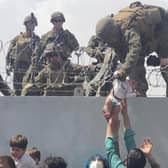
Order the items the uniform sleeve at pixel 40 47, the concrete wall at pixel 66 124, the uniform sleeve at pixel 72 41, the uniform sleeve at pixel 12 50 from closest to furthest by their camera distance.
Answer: the concrete wall at pixel 66 124
the uniform sleeve at pixel 40 47
the uniform sleeve at pixel 72 41
the uniform sleeve at pixel 12 50

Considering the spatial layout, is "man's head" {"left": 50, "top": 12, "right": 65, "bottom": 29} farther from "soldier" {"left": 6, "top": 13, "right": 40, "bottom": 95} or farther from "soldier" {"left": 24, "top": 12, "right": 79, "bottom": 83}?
"soldier" {"left": 6, "top": 13, "right": 40, "bottom": 95}

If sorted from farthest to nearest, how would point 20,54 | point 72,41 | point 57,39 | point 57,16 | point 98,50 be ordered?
point 20,54
point 72,41
point 57,39
point 57,16
point 98,50

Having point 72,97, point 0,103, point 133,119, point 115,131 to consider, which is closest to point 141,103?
point 133,119

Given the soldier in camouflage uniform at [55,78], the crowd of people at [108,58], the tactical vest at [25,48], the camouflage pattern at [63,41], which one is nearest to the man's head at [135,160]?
the crowd of people at [108,58]

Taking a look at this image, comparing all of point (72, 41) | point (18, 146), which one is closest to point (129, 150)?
point (18, 146)

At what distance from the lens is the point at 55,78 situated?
6.49 m

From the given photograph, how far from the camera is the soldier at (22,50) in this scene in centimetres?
Answer: 733

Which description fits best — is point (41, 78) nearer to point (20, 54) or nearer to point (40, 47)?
point (40, 47)

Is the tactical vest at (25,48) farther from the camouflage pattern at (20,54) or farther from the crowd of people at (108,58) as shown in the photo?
the crowd of people at (108,58)

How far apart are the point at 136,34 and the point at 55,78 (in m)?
0.91

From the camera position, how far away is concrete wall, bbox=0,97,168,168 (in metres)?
5.82

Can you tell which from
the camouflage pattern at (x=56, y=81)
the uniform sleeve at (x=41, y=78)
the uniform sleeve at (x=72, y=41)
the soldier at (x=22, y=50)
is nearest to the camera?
the camouflage pattern at (x=56, y=81)

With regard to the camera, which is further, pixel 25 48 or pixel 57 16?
pixel 25 48

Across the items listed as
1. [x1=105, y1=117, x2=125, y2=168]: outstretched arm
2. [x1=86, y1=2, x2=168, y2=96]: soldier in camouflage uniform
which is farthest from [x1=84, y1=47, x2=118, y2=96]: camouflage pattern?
A: [x1=105, y1=117, x2=125, y2=168]: outstretched arm
